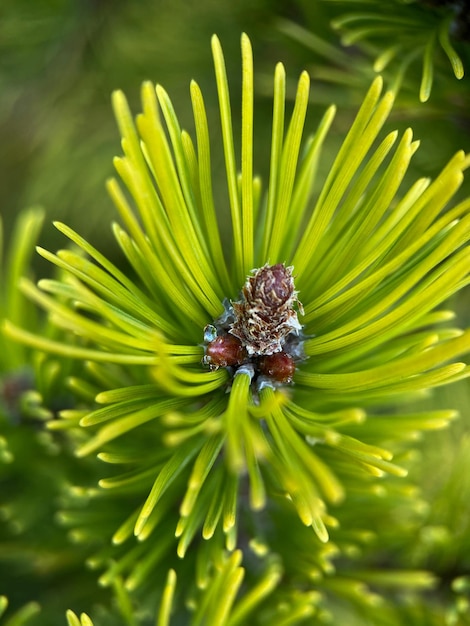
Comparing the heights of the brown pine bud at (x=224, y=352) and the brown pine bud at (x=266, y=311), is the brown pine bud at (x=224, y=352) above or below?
below

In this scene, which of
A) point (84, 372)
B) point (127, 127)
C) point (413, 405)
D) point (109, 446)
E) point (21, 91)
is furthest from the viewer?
point (21, 91)

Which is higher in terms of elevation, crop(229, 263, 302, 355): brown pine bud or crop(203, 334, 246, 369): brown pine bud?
crop(229, 263, 302, 355): brown pine bud

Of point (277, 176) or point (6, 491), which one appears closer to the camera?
point (277, 176)

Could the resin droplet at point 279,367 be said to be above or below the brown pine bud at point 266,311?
below

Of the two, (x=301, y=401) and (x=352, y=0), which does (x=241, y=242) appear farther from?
(x=352, y=0)


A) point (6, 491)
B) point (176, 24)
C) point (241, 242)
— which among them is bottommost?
point (6, 491)

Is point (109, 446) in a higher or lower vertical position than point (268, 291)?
lower

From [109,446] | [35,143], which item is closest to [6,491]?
[109,446]

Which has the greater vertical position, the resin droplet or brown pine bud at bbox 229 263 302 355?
brown pine bud at bbox 229 263 302 355

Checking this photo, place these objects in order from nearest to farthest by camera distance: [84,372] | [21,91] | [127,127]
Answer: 1. [127,127]
2. [84,372]
3. [21,91]

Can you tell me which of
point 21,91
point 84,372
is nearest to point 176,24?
point 21,91
